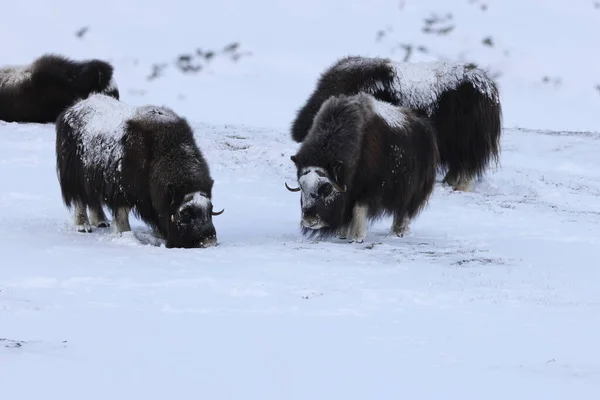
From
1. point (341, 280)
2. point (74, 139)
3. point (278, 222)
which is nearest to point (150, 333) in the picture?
point (341, 280)

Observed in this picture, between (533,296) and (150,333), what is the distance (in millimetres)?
2315

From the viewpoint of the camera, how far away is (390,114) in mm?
7977

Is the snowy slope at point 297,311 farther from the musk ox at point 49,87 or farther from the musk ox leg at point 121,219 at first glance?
the musk ox at point 49,87

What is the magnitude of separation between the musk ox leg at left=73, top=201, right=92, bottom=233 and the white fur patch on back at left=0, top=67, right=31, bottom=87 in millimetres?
6519

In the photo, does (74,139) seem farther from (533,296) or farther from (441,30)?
(441,30)

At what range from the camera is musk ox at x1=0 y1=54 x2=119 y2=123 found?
13.5 metres

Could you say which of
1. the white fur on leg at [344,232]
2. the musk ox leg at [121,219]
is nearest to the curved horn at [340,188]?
the white fur on leg at [344,232]

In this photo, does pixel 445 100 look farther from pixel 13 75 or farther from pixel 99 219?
pixel 13 75

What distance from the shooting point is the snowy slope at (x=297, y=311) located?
3.72 meters

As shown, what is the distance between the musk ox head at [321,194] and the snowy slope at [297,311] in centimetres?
28

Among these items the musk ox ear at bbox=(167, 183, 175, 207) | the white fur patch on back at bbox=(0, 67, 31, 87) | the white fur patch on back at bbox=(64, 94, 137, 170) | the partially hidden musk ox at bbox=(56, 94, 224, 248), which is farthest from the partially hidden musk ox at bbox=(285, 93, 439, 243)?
the white fur patch on back at bbox=(0, 67, 31, 87)

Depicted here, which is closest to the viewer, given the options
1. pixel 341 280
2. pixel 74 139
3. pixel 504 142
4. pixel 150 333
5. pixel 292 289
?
pixel 150 333

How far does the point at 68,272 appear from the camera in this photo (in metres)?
5.66

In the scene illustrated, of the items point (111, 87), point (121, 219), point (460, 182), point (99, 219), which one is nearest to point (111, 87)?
point (111, 87)
